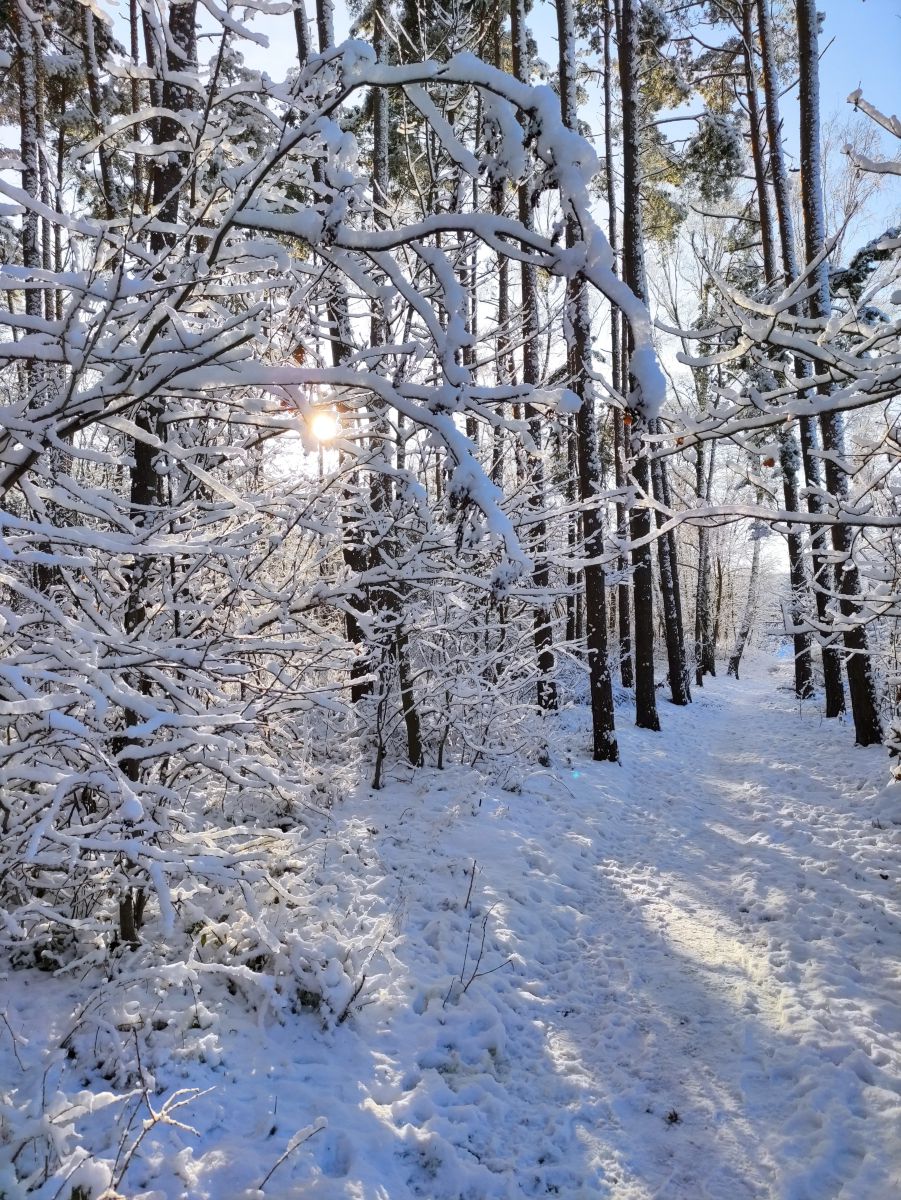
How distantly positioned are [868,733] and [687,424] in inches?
352

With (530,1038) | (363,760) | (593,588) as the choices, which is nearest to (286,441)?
(363,760)

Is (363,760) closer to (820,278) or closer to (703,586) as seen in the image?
(820,278)

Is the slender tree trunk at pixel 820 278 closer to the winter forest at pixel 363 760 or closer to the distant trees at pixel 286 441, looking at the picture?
the distant trees at pixel 286 441

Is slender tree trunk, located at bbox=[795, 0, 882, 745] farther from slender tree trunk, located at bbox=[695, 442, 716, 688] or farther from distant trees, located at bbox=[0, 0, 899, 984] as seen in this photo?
slender tree trunk, located at bbox=[695, 442, 716, 688]

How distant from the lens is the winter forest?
188cm

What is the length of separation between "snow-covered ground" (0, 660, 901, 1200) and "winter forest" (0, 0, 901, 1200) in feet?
0.08

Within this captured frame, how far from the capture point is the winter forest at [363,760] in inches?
73.9

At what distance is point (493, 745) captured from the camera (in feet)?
27.4

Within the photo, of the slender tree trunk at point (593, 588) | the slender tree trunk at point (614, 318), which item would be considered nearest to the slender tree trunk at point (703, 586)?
the slender tree trunk at point (614, 318)

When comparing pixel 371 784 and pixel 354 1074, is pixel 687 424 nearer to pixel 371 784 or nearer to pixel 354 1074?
pixel 354 1074

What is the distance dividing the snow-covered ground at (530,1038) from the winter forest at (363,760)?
0.08ft

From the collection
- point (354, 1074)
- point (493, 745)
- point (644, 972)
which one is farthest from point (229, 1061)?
point (493, 745)

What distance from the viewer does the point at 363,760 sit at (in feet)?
24.8

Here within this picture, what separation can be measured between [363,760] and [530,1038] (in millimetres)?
3852
